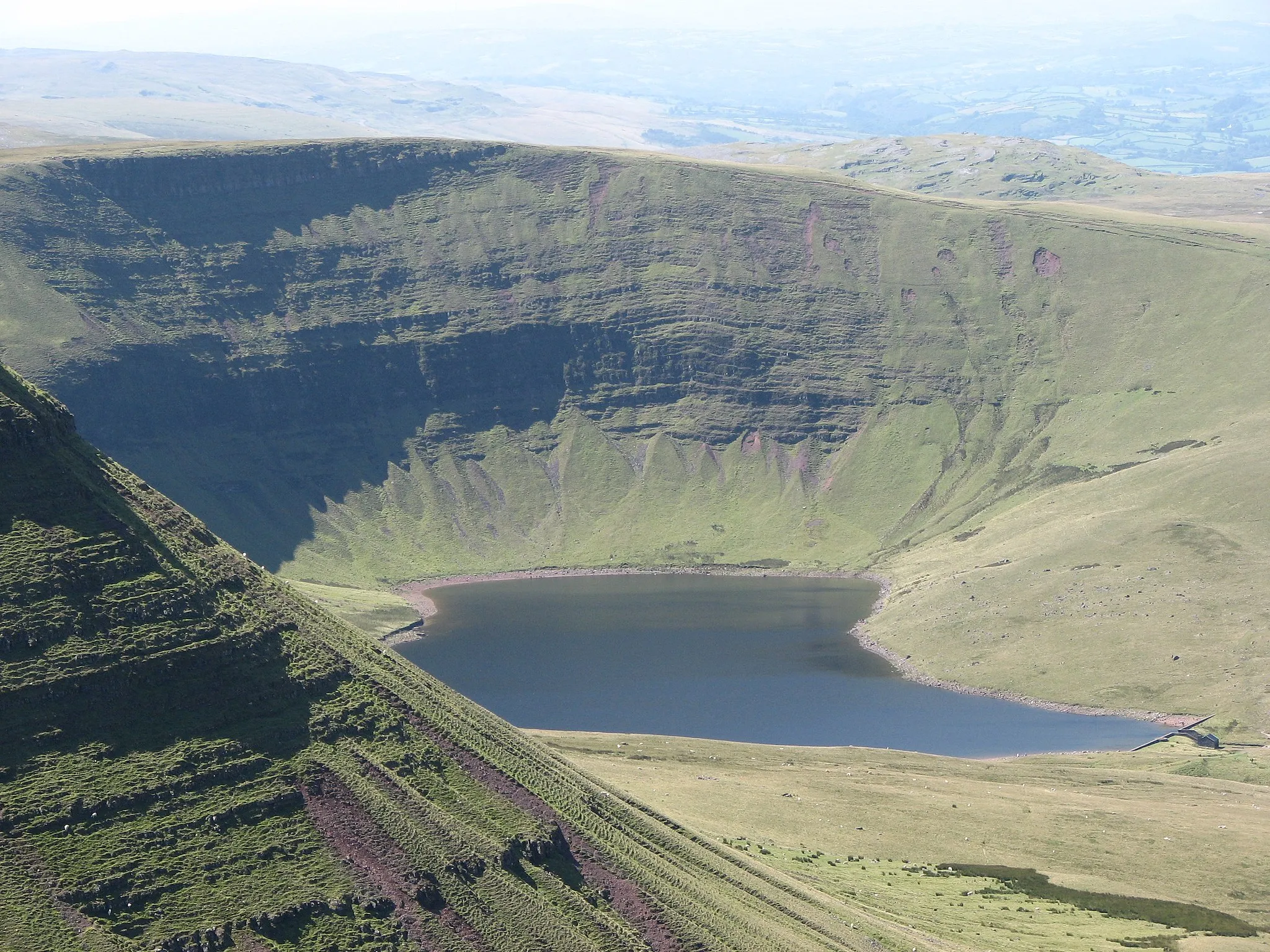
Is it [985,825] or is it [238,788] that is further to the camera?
[985,825]

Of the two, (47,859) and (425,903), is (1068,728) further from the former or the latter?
(47,859)

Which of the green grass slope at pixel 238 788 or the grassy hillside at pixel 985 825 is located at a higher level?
the green grass slope at pixel 238 788

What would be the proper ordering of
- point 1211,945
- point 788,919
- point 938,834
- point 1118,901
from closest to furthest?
1. point 788,919
2. point 1211,945
3. point 1118,901
4. point 938,834

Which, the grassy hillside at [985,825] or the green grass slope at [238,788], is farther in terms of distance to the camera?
the grassy hillside at [985,825]

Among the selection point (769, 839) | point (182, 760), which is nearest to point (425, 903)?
point (182, 760)

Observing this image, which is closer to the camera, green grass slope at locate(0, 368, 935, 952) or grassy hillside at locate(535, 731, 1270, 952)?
green grass slope at locate(0, 368, 935, 952)
